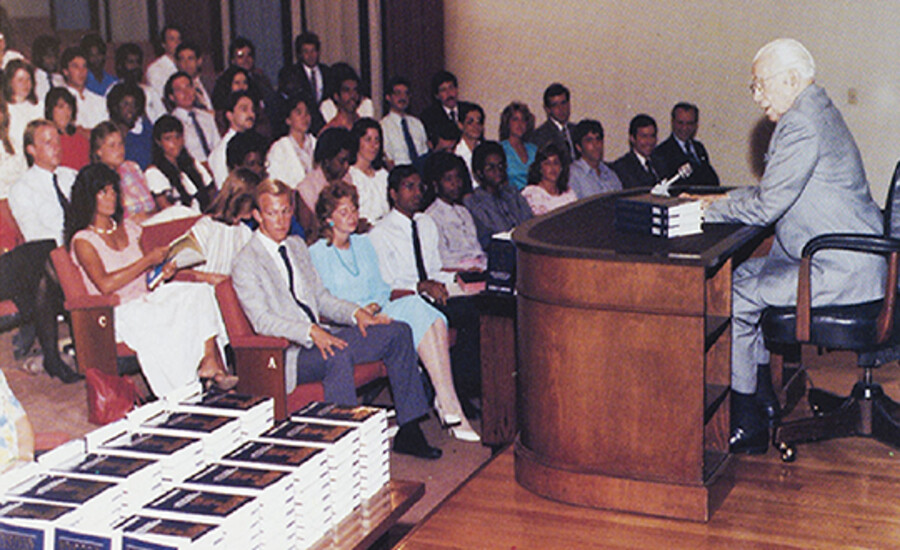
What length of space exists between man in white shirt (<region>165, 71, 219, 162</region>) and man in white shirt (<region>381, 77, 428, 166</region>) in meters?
1.52

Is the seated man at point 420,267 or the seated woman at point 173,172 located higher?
the seated woman at point 173,172

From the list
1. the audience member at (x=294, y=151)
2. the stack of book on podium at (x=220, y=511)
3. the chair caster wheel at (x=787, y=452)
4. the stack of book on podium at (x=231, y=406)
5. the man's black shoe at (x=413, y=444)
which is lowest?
the man's black shoe at (x=413, y=444)

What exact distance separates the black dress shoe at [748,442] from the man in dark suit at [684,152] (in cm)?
369

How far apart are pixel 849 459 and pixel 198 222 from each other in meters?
2.80

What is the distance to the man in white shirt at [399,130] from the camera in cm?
695

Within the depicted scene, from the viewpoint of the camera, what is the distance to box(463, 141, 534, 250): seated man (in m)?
5.62

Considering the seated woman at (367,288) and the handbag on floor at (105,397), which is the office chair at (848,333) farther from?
the handbag on floor at (105,397)

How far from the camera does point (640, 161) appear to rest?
7.10 meters

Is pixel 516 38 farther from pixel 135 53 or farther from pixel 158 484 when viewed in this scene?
pixel 158 484

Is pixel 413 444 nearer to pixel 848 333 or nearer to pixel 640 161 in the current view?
pixel 848 333

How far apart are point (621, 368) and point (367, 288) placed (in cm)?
165

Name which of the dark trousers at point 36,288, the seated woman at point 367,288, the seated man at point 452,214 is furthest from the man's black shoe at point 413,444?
the dark trousers at point 36,288

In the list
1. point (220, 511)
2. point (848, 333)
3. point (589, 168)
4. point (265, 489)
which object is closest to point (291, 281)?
point (265, 489)

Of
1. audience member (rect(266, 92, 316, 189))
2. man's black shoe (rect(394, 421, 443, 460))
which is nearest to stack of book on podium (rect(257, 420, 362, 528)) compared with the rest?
man's black shoe (rect(394, 421, 443, 460))
